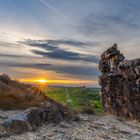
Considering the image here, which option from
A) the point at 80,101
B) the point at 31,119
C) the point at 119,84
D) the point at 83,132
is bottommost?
the point at 83,132

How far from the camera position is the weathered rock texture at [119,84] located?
52.9 m

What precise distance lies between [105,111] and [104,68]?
7.66 metres

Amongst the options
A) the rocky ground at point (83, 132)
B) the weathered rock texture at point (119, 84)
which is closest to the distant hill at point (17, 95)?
the rocky ground at point (83, 132)

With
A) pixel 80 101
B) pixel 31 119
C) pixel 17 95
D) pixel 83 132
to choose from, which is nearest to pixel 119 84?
pixel 17 95

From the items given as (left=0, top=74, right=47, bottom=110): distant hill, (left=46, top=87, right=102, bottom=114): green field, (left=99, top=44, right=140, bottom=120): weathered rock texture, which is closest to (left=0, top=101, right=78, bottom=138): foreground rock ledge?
(left=0, top=74, right=47, bottom=110): distant hill

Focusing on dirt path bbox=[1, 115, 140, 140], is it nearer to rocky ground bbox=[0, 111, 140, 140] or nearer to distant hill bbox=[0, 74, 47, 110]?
rocky ground bbox=[0, 111, 140, 140]

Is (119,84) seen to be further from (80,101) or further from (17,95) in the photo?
(80,101)

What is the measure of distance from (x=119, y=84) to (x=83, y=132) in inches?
818

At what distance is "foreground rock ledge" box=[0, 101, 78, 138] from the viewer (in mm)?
33031

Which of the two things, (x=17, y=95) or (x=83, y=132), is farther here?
(x=17, y=95)

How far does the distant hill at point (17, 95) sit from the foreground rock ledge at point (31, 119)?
24.9 ft

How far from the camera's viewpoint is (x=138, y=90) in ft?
172

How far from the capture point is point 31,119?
3666 centimetres

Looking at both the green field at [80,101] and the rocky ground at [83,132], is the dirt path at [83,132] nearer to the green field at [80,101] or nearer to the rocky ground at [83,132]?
the rocky ground at [83,132]
